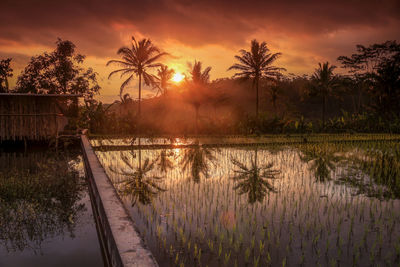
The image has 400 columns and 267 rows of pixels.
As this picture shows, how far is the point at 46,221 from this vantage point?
4.62 meters

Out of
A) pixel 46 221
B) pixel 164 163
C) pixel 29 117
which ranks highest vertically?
pixel 29 117

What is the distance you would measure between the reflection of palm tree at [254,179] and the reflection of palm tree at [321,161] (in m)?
1.11

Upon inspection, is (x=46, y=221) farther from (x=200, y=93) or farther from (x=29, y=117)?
(x=200, y=93)

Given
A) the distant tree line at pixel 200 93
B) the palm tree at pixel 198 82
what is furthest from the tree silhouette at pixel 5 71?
the palm tree at pixel 198 82

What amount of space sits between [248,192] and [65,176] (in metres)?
4.22

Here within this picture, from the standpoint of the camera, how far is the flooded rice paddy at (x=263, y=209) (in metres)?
3.67

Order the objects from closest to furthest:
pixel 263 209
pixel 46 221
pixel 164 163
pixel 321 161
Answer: pixel 46 221, pixel 263 209, pixel 164 163, pixel 321 161

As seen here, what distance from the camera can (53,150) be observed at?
1321 cm

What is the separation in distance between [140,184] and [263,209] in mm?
2851

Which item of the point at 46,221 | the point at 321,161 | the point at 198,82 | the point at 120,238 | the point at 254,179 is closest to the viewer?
the point at 120,238

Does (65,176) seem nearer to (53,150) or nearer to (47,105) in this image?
(53,150)

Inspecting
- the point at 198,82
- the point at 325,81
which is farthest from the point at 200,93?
the point at 325,81

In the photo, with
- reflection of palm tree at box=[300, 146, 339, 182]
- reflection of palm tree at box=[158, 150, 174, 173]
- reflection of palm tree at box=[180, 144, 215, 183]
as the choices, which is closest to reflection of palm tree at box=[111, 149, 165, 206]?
reflection of palm tree at box=[158, 150, 174, 173]

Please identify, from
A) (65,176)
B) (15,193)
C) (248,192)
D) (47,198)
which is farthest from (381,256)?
(65,176)
